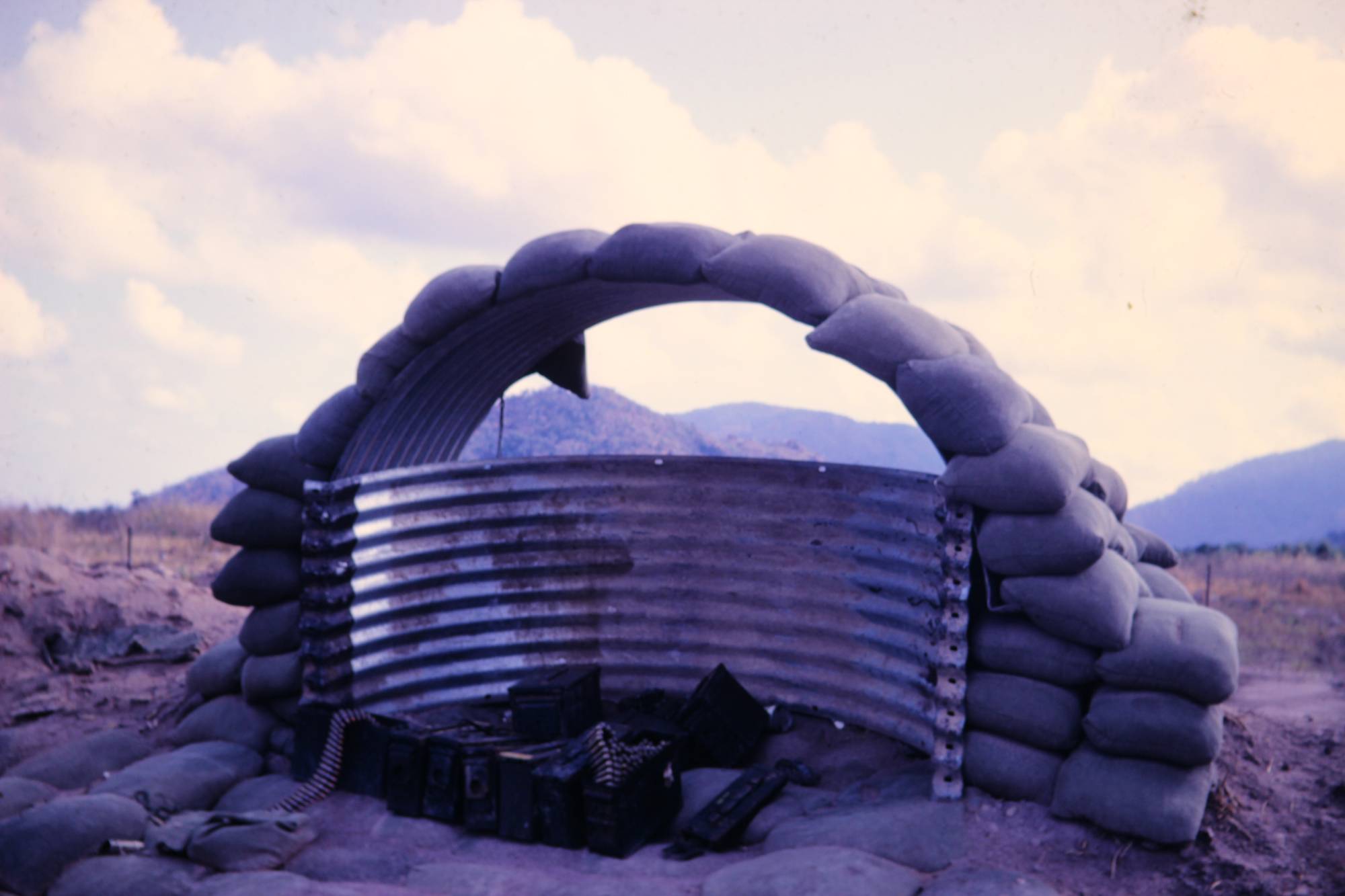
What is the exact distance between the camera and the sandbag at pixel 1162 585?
7.44 m

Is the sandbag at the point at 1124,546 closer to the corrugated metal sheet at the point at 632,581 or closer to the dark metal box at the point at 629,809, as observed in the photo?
the corrugated metal sheet at the point at 632,581

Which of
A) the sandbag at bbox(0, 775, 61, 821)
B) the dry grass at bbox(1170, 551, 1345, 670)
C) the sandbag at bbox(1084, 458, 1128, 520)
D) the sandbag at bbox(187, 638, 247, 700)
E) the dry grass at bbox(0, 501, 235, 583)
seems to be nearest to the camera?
the sandbag at bbox(0, 775, 61, 821)

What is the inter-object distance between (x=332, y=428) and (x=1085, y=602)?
5151 millimetres

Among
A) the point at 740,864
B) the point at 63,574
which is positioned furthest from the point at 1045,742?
the point at 63,574

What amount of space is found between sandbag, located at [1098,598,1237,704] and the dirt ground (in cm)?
77

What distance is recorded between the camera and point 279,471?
25.1 ft

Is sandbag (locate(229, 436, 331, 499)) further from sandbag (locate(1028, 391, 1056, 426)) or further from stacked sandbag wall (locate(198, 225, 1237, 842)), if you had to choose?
sandbag (locate(1028, 391, 1056, 426))

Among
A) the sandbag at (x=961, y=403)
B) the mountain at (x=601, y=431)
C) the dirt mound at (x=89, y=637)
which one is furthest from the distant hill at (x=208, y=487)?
the sandbag at (x=961, y=403)

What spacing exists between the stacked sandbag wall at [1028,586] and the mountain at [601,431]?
108 feet

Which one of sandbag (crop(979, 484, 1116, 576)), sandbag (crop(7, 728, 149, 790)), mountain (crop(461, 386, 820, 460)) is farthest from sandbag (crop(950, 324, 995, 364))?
mountain (crop(461, 386, 820, 460))

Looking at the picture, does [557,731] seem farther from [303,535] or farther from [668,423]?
[668,423]

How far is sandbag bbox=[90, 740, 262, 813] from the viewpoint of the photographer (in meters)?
6.54

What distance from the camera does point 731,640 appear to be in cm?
809

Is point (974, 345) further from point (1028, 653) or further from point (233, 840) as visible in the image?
point (233, 840)
